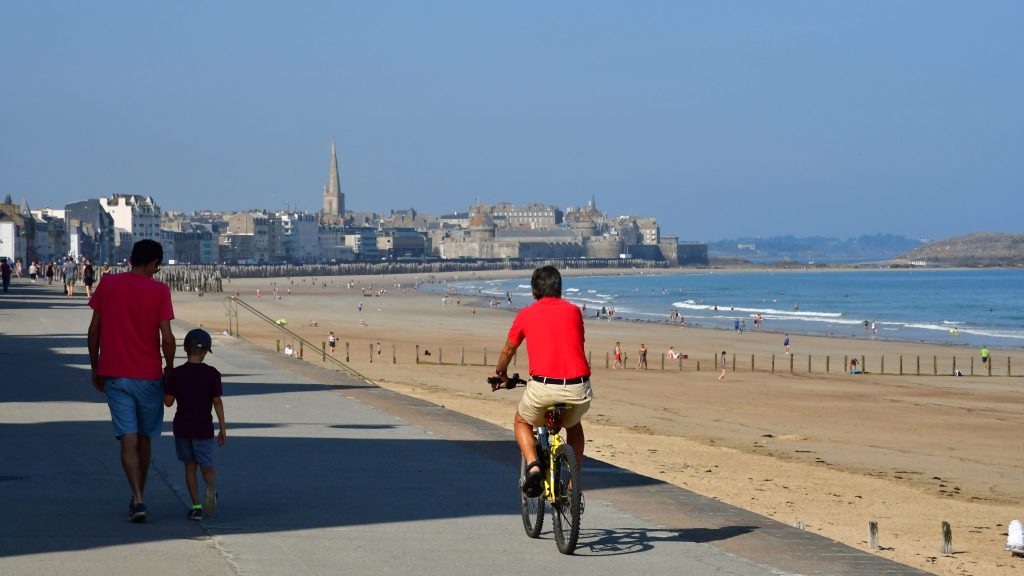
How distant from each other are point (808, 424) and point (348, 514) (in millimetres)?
17236

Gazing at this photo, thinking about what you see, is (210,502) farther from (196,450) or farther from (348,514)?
(348,514)

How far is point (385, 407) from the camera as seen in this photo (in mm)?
16062

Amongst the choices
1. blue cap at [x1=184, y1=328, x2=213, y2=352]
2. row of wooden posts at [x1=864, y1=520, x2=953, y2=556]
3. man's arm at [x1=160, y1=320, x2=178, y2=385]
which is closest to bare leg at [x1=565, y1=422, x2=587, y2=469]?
blue cap at [x1=184, y1=328, x2=213, y2=352]

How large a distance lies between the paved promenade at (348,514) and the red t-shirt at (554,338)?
0.99 meters

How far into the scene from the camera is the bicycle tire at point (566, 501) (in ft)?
23.8

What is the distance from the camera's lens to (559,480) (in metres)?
7.41

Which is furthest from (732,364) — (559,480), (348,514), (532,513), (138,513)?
(138,513)

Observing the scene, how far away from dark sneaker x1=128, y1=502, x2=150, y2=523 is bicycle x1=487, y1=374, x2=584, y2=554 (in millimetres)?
2091

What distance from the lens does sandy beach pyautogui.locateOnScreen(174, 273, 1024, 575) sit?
501 inches

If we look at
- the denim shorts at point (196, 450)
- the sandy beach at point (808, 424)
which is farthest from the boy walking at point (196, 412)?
the sandy beach at point (808, 424)

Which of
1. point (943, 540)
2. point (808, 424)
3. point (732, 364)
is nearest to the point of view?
point (943, 540)

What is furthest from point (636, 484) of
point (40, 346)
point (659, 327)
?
point (659, 327)

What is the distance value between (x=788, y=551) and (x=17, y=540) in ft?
13.4

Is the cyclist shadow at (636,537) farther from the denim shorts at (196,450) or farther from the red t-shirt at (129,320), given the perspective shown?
the red t-shirt at (129,320)
